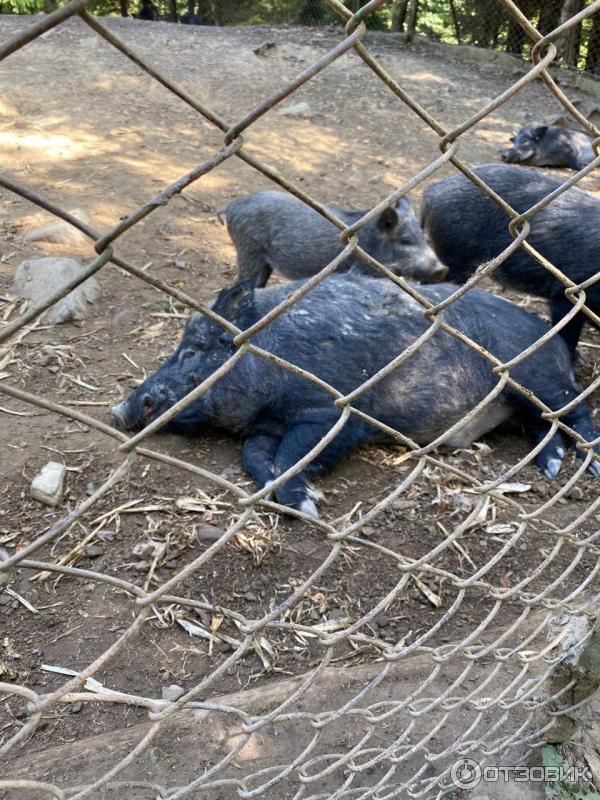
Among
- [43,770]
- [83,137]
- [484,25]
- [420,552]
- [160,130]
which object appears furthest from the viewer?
[484,25]

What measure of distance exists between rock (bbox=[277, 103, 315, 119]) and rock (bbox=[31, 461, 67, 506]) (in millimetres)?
6053

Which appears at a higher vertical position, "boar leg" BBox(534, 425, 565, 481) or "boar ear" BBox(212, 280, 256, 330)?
"boar ear" BBox(212, 280, 256, 330)

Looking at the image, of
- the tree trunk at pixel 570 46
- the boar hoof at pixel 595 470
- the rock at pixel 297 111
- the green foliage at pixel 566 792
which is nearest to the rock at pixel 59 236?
the boar hoof at pixel 595 470

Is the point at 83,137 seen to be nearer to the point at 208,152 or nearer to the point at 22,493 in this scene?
the point at 208,152

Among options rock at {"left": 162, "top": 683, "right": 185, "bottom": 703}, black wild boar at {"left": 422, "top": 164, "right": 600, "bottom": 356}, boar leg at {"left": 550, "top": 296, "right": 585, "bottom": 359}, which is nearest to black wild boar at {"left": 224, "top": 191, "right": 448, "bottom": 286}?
black wild boar at {"left": 422, "top": 164, "right": 600, "bottom": 356}

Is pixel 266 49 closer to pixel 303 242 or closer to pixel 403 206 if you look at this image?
pixel 403 206

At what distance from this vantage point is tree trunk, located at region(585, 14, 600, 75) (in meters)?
10.4

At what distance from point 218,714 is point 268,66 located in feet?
30.3

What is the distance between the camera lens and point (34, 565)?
2.72 ft

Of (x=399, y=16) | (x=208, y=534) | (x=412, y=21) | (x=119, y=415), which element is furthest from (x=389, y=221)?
(x=399, y=16)

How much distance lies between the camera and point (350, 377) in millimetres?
3479

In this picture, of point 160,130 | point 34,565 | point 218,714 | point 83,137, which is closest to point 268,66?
point 160,130

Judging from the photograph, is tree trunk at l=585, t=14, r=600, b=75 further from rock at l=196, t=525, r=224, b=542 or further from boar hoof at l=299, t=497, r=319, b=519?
rock at l=196, t=525, r=224, b=542

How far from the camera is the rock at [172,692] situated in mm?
2107
